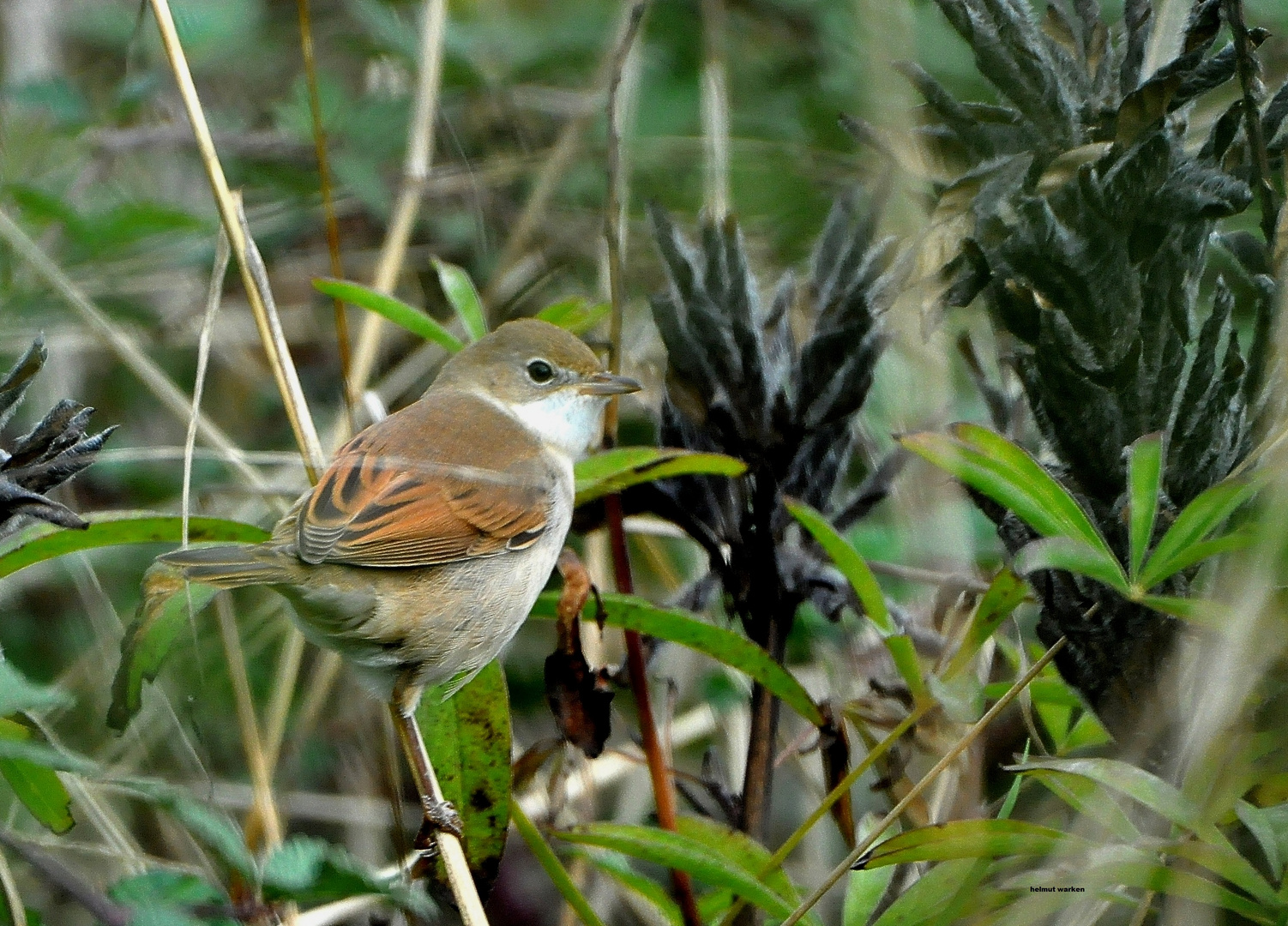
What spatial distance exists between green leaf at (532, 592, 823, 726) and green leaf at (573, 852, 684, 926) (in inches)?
14.4

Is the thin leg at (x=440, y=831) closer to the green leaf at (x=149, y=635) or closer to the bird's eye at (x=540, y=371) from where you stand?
the green leaf at (x=149, y=635)

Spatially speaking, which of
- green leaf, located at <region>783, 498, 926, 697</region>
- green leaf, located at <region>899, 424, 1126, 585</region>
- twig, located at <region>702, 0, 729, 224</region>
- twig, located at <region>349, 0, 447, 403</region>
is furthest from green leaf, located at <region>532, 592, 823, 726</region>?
twig, located at <region>349, 0, 447, 403</region>

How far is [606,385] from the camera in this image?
3.12 metres

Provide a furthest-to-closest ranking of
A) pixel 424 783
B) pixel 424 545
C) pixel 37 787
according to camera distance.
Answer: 1. pixel 424 545
2. pixel 424 783
3. pixel 37 787

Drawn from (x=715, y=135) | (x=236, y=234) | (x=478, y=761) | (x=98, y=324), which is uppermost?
(x=715, y=135)

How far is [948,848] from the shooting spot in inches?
68.4

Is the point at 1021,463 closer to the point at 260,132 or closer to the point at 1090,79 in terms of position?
the point at 1090,79

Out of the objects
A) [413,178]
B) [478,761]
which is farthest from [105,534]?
[413,178]

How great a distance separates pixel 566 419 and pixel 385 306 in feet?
2.72

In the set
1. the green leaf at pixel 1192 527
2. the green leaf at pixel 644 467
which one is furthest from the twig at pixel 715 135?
the green leaf at pixel 1192 527

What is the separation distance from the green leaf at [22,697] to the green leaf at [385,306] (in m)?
1.13

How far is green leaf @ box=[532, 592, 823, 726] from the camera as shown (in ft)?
7.07

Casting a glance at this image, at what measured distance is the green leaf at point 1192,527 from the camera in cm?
162

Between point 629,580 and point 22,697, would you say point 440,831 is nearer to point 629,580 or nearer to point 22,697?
point 629,580
